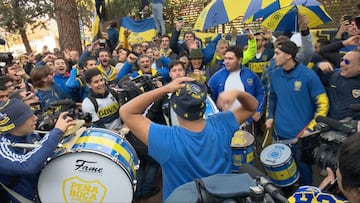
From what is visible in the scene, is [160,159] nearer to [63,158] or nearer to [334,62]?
[63,158]

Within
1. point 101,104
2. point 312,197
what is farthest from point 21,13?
point 312,197

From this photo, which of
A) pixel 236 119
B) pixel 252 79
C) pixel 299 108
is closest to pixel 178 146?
pixel 236 119

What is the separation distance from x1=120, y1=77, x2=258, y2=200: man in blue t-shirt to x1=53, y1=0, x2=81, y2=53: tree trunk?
7.76 meters

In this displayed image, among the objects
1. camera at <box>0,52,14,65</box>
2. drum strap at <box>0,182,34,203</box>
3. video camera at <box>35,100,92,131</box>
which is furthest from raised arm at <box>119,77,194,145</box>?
camera at <box>0,52,14,65</box>

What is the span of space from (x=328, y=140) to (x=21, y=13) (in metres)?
21.3

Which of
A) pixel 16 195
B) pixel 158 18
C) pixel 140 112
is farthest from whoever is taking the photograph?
pixel 158 18

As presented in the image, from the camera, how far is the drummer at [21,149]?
8.50ft

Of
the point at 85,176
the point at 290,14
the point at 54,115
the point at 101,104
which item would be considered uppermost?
the point at 290,14

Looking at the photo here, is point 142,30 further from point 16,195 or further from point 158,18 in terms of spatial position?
point 16,195

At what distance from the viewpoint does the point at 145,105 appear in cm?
235

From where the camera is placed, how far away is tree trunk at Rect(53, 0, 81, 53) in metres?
9.20

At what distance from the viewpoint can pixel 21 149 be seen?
9.23ft

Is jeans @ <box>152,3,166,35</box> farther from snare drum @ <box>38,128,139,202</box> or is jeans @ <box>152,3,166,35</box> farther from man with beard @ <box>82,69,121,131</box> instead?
snare drum @ <box>38,128,139,202</box>

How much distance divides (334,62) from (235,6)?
6.28 ft
